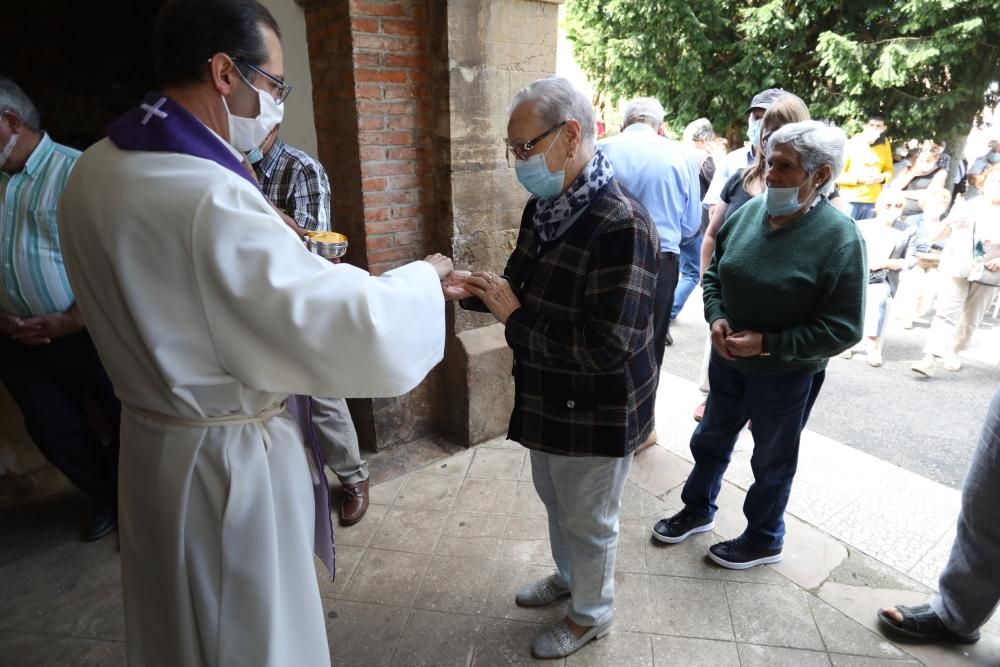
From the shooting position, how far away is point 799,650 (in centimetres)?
229

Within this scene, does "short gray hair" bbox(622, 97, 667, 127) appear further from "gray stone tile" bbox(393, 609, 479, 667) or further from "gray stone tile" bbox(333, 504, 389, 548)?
"gray stone tile" bbox(393, 609, 479, 667)

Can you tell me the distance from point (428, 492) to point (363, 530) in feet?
1.43

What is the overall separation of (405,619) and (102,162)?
199 cm

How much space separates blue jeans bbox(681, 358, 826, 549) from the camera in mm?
2391

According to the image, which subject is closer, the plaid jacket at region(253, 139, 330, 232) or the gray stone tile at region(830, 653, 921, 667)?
the gray stone tile at region(830, 653, 921, 667)

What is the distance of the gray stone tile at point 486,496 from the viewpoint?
318 cm

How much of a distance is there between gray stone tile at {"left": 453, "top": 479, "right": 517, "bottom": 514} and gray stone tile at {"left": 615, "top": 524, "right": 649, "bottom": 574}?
0.61m

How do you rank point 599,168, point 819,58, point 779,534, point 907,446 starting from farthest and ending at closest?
point 819,58 → point 907,446 → point 779,534 → point 599,168

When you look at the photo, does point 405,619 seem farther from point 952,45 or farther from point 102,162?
point 952,45

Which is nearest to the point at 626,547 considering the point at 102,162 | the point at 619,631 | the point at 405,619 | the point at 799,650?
the point at 619,631

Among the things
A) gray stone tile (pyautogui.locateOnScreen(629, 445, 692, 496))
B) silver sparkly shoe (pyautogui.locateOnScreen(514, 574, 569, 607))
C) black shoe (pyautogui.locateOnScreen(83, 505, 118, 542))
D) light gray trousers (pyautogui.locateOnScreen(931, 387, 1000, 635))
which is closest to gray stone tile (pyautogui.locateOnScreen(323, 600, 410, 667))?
silver sparkly shoe (pyautogui.locateOnScreen(514, 574, 569, 607))

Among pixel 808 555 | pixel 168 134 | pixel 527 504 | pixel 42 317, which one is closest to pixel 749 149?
pixel 808 555

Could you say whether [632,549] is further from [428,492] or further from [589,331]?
[589,331]

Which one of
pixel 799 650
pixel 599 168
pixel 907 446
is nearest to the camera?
pixel 599 168
